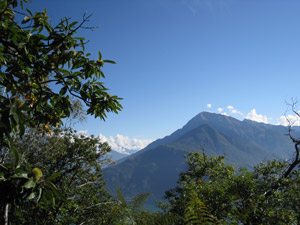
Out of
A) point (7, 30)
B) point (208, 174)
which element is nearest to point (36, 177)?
point (7, 30)

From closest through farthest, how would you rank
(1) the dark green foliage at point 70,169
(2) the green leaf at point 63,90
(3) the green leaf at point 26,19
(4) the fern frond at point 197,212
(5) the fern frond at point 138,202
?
(4) the fern frond at point 197,212 < (5) the fern frond at point 138,202 < (3) the green leaf at point 26,19 < (2) the green leaf at point 63,90 < (1) the dark green foliage at point 70,169

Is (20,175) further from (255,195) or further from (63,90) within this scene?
(255,195)

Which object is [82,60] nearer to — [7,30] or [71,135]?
[7,30]

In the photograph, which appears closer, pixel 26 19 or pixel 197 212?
pixel 197 212

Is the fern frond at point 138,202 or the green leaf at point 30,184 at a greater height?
the green leaf at point 30,184

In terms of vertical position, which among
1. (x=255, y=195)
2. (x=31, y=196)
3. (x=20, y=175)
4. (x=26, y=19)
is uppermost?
(x=26, y=19)

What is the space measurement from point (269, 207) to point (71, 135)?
10798 millimetres

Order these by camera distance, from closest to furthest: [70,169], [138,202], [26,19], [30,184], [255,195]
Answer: [30,184] < [138,202] < [26,19] < [255,195] < [70,169]

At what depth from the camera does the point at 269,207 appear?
23.8 feet

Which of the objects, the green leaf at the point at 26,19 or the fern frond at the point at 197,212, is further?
the green leaf at the point at 26,19

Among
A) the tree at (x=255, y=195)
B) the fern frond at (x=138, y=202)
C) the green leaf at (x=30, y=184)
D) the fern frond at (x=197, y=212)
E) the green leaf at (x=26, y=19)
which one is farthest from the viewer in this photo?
the tree at (x=255, y=195)

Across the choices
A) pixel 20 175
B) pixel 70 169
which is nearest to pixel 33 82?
pixel 20 175

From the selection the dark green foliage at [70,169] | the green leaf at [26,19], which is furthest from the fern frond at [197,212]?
the dark green foliage at [70,169]

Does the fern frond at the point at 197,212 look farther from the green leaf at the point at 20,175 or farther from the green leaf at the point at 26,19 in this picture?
the green leaf at the point at 26,19
